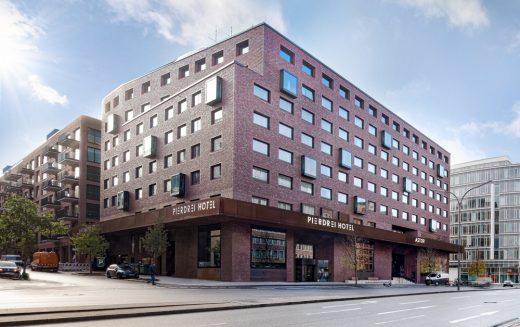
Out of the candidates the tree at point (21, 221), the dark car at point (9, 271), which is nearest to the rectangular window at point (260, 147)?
the tree at point (21, 221)

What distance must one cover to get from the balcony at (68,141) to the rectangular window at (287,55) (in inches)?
1669

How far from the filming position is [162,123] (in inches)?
2074

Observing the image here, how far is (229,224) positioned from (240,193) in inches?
113

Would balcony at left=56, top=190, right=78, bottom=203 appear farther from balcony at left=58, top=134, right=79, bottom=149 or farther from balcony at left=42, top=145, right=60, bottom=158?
balcony at left=42, top=145, right=60, bottom=158

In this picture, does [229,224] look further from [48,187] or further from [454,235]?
[454,235]

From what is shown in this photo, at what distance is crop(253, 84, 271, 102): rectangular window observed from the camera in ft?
146

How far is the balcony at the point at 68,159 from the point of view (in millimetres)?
74688

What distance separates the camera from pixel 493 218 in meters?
124

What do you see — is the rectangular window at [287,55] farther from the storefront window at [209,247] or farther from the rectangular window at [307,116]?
the storefront window at [209,247]

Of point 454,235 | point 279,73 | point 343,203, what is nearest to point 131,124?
point 279,73

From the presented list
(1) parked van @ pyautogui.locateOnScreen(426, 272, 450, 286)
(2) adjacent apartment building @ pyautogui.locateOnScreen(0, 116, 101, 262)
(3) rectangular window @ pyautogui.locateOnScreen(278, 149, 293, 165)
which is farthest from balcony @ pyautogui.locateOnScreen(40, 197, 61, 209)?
(1) parked van @ pyautogui.locateOnScreen(426, 272, 450, 286)

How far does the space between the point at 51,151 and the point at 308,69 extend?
177 ft

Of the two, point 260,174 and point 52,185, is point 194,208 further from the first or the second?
point 52,185

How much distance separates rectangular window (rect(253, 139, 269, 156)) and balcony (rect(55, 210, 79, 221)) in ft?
140
